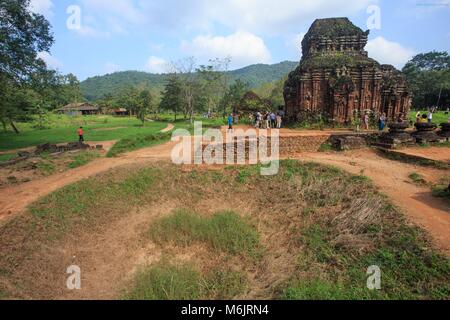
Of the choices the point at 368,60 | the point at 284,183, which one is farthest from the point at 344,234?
the point at 368,60

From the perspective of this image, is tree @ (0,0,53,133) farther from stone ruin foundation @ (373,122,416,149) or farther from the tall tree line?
stone ruin foundation @ (373,122,416,149)

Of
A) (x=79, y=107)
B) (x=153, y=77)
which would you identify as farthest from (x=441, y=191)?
(x=153, y=77)

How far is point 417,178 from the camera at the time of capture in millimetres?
8344

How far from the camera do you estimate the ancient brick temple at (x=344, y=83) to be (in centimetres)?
1639

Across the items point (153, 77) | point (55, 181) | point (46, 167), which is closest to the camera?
point (55, 181)

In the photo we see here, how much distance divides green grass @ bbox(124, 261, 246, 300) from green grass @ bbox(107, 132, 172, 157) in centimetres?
910

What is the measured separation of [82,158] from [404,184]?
43.7 ft

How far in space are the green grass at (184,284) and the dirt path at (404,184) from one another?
4.19 m

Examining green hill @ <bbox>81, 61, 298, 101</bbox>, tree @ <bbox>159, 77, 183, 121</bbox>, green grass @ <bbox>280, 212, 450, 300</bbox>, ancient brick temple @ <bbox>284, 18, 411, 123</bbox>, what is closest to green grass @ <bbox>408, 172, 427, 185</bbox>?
green grass @ <bbox>280, 212, 450, 300</bbox>

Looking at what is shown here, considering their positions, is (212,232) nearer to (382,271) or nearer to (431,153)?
(382,271)

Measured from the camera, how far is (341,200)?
25.9 ft

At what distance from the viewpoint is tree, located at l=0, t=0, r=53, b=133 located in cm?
1418

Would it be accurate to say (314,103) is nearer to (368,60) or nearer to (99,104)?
(368,60)

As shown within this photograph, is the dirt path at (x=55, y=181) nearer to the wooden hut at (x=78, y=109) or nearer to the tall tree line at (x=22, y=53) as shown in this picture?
the tall tree line at (x=22, y=53)
